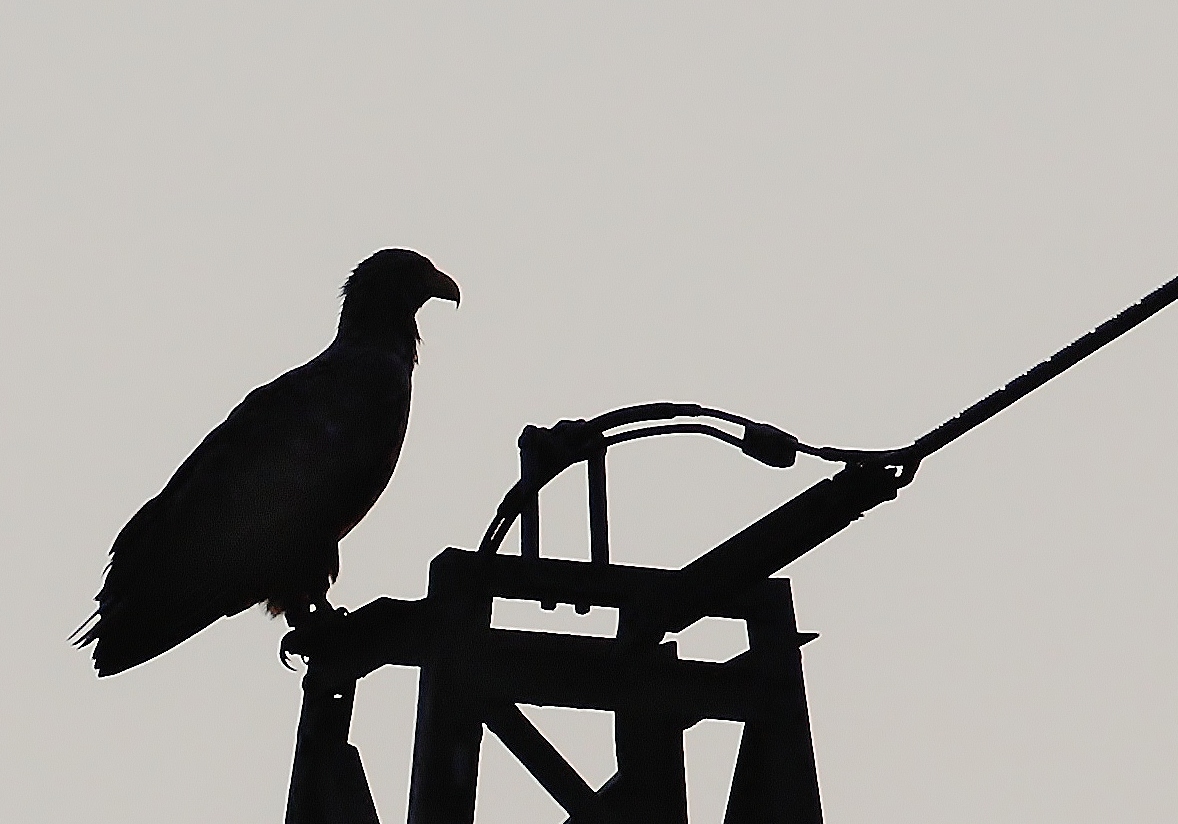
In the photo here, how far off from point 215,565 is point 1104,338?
3.52m

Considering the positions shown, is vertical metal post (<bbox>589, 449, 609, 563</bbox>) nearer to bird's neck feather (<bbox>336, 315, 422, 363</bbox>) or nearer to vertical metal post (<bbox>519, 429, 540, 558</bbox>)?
vertical metal post (<bbox>519, 429, 540, 558</bbox>)

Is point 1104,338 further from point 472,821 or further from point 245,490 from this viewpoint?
point 245,490

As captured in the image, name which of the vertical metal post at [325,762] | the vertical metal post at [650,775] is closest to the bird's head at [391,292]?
the vertical metal post at [325,762]

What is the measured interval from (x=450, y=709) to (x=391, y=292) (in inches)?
148

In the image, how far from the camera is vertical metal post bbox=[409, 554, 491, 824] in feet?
10.9

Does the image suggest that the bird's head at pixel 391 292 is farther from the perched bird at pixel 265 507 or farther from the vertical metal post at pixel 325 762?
the vertical metal post at pixel 325 762

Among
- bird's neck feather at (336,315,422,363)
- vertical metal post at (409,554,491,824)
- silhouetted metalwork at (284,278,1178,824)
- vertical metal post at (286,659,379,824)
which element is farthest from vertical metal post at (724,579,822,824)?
bird's neck feather at (336,315,422,363)

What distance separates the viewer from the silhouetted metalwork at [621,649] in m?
3.35

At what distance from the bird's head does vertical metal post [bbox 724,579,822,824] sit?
3338 mm

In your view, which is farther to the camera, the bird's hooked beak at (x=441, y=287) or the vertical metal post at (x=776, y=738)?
Result: the bird's hooked beak at (x=441, y=287)

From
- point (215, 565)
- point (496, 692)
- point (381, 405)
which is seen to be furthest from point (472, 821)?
point (381, 405)

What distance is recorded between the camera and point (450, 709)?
3404 millimetres

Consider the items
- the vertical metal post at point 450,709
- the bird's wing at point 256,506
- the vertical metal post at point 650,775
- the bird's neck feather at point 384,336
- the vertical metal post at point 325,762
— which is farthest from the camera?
the bird's neck feather at point 384,336

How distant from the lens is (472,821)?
334cm
